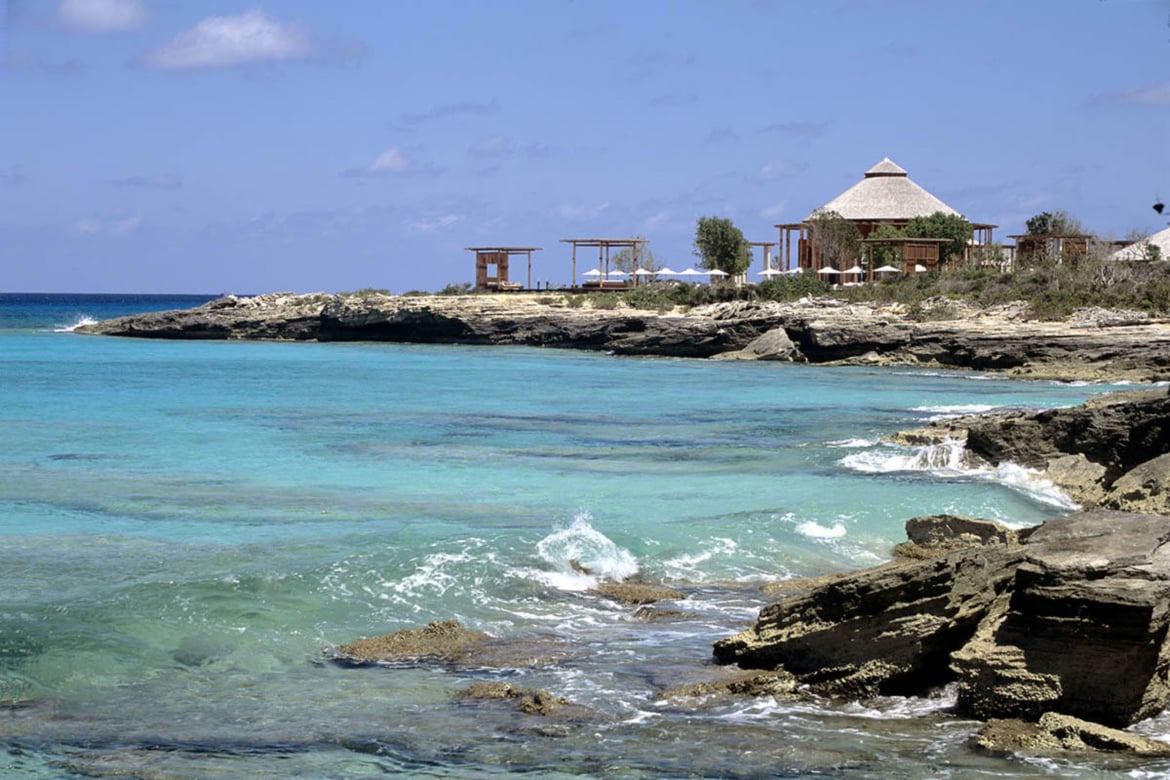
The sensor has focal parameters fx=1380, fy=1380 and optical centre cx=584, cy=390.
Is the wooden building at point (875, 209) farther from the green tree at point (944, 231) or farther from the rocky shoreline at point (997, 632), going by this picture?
the rocky shoreline at point (997, 632)

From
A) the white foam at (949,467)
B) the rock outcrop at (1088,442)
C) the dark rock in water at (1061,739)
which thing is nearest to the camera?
the dark rock in water at (1061,739)

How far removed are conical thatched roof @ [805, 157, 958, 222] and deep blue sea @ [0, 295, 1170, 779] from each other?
144ft

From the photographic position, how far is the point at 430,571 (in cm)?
1293

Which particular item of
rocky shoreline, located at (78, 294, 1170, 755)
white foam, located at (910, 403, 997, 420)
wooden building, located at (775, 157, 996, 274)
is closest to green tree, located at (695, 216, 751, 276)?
wooden building, located at (775, 157, 996, 274)

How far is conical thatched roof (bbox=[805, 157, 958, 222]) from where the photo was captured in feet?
242

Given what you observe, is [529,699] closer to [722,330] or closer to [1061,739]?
[1061,739]

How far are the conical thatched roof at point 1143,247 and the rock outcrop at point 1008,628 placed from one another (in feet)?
187

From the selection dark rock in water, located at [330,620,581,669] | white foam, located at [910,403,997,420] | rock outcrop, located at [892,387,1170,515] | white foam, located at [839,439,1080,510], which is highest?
rock outcrop, located at [892,387,1170,515]

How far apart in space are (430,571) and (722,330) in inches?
1627

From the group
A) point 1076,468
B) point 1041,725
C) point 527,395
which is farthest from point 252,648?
point 527,395

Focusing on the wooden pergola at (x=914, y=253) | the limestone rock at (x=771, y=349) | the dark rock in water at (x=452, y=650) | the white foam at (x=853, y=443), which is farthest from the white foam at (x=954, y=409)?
the wooden pergola at (x=914, y=253)

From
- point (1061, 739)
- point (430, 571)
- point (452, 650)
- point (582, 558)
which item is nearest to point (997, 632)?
point (1061, 739)

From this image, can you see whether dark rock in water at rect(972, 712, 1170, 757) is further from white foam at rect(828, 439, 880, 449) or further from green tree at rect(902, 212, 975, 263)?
green tree at rect(902, 212, 975, 263)

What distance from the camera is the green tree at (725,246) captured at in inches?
2904
